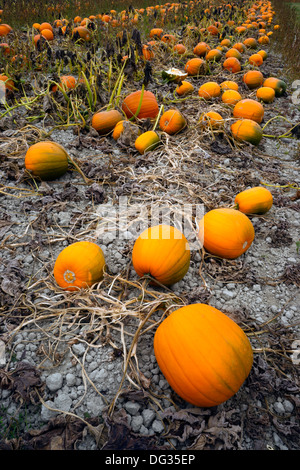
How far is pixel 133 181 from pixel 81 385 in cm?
215

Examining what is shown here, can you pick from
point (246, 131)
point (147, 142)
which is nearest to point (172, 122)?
point (147, 142)

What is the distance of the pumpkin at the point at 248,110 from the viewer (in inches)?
169

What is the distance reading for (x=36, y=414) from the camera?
1.61 metres

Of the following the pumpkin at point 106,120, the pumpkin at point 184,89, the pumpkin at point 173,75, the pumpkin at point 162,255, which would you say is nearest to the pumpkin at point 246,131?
the pumpkin at point 106,120

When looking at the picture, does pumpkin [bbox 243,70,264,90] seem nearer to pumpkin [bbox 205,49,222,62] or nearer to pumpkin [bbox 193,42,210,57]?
pumpkin [bbox 205,49,222,62]

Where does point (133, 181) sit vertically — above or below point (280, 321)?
above

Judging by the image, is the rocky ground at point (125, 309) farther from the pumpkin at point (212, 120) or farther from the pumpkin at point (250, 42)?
the pumpkin at point (250, 42)

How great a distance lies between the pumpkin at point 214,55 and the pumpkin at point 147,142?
4009 mm

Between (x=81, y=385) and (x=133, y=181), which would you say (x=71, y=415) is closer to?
(x=81, y=385)

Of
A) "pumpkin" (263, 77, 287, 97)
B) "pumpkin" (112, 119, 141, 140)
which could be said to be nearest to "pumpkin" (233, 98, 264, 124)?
"pumpkin" (112, 119, 141, 140)

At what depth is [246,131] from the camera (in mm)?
3959

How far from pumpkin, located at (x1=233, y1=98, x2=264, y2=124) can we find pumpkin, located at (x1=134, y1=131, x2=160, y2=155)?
138cm

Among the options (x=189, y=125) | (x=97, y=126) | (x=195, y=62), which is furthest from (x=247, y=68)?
(x=97, y=126)
